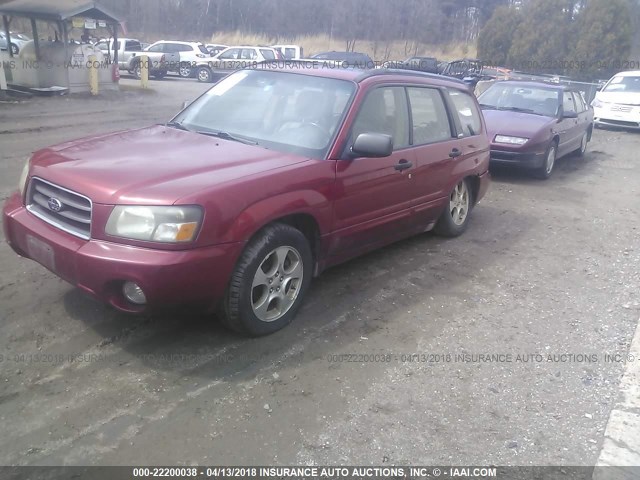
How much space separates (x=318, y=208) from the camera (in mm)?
4043

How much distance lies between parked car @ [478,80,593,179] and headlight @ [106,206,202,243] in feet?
24.1

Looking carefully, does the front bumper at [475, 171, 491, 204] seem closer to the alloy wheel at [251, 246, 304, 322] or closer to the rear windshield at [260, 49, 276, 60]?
the alloy wheel at [251, 246, 304, 322]

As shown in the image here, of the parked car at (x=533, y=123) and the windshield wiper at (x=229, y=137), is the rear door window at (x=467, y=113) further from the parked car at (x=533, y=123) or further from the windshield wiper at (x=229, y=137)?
the parked car at (x=533, y=123)

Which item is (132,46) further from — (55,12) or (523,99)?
(523,99)

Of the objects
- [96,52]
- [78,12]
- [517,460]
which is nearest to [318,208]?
[517,460]

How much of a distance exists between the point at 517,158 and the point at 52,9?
13.1 m

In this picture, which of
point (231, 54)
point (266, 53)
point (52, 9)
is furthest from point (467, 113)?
point (231, 54)

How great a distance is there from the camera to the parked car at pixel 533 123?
371 inches

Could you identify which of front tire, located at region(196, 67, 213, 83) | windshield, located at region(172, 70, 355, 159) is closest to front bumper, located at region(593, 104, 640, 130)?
windshield, located at region(172, 70, 355, 159)

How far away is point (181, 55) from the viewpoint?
92.0 feet

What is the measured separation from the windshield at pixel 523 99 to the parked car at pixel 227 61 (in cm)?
1841

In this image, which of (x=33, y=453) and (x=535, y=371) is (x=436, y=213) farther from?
(x=33, y=453)

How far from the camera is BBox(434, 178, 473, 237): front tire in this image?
6105 millimetres

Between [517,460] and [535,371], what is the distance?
0.96m
